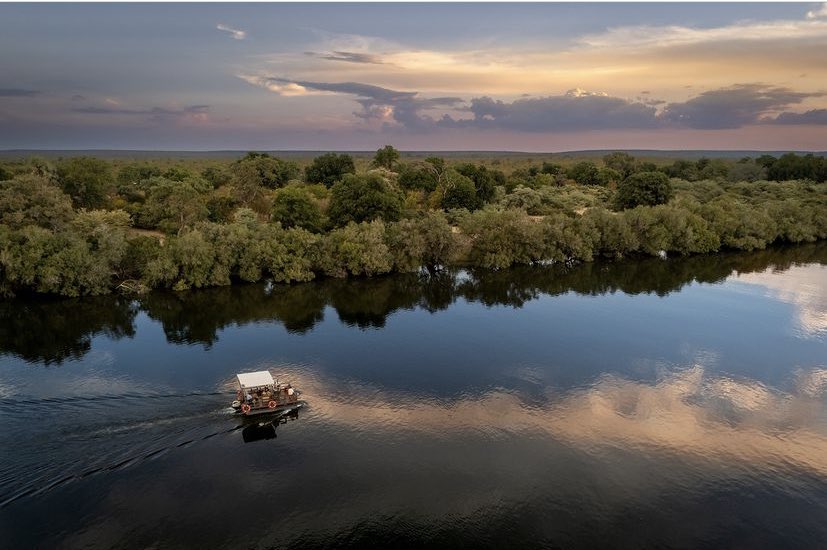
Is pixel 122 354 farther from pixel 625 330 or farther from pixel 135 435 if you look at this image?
pixel 625 330

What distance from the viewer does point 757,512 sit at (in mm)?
35594

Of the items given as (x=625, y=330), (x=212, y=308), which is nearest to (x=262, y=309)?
(x=212, y=308)

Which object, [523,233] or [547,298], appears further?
[523,233]

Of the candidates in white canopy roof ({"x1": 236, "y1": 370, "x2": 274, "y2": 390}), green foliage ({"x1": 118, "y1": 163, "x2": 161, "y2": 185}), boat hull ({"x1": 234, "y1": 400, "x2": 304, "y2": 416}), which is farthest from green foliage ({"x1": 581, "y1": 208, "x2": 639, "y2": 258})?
green foliage ({"x1": 118, "y1": 163, "x2": 161, "y2": 185})

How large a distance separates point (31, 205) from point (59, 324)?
2644 centimetres

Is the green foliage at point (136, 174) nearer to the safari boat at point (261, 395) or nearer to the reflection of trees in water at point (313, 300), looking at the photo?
the reflection of trees in water at point (313, 300)

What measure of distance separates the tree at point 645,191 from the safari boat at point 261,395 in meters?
102

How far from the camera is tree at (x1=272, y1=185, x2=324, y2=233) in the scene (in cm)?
9694

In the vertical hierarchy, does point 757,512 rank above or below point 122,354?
below

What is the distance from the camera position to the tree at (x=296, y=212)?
9694 centimetres

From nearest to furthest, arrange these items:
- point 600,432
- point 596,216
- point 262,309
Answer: point 600,432 < point 262,309 < point 596,216

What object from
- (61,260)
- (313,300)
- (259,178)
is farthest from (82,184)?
(313,300)

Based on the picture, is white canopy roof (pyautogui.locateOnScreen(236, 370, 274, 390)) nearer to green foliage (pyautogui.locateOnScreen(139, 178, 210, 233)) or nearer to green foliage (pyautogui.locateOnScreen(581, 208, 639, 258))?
green foliage (pyautogui.locateOnScreen(139, 178, 210, 233))

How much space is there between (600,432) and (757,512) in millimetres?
10846
